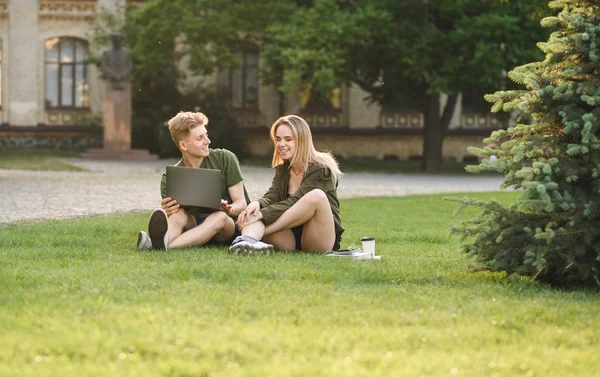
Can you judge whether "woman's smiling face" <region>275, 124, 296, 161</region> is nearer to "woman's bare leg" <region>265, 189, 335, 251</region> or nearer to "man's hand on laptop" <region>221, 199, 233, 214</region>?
"woman's bare leg" <region>265, 189, 335, 251</region>

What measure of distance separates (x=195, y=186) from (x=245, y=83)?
36.4 metres

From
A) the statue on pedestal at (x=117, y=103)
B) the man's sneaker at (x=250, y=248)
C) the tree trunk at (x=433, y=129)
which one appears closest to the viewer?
the man's sneaker at (x=250, y=248)

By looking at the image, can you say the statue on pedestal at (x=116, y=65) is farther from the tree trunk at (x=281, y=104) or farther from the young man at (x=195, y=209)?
the young man at (x=195, y=209)

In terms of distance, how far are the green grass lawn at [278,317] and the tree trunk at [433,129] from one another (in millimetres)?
27202

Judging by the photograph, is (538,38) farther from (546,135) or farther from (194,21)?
(546,135)

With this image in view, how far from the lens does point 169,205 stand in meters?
8.91

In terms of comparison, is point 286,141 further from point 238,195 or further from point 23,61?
point 23,61

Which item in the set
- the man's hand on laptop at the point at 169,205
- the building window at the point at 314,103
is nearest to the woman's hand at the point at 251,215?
the man's hand on laptop at the point at 169,205

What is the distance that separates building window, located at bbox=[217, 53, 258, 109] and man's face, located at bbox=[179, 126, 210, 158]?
35736 millimetres

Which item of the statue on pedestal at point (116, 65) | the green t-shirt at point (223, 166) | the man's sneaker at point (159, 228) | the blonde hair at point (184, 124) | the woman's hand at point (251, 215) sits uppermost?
the statue on pedestal at point (116, 65)

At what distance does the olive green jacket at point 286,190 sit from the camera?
873cm

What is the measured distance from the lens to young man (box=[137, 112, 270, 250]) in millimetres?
8875

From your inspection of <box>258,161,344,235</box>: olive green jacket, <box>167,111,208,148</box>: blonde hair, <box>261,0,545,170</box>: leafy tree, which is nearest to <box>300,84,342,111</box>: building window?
<box>261,0,545,170</box>: leafy tree

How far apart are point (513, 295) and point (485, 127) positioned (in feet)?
131
